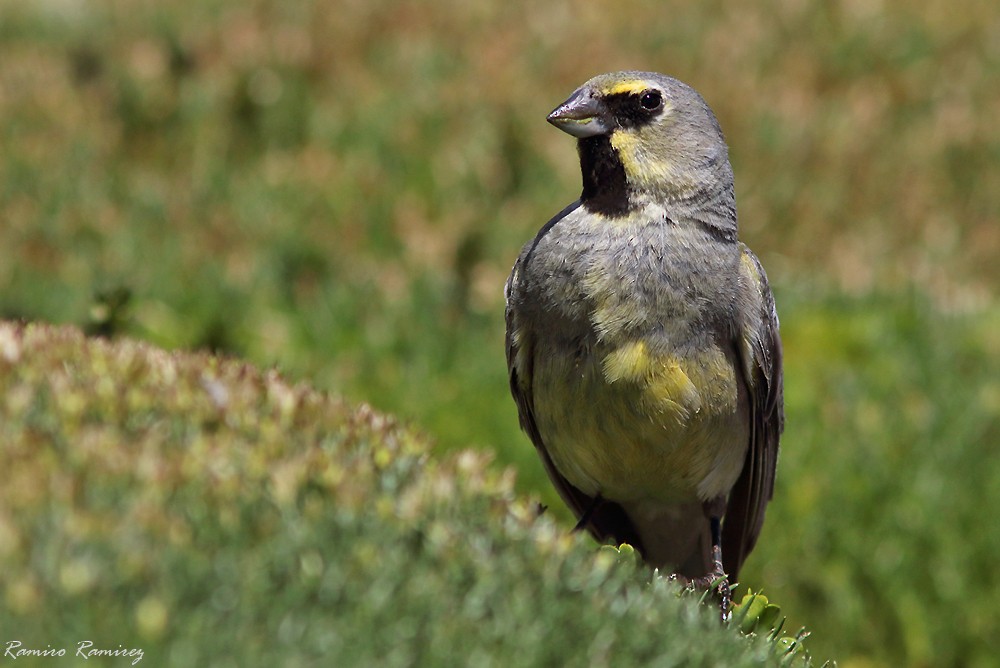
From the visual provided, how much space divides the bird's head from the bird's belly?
56cm

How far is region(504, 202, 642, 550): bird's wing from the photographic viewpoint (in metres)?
5.02

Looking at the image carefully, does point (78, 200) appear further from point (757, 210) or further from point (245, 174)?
point (757, 210)

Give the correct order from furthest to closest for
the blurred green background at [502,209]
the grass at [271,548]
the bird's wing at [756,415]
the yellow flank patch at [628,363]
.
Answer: the blurred green background at [502,209] → the bird's wing at [756,415] → the yellow flank patch at [628,363] → the grass at [271,548]

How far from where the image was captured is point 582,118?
4859 millimetres

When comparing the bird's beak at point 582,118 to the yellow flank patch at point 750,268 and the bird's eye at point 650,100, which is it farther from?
the yellow flank patch at point 750,268

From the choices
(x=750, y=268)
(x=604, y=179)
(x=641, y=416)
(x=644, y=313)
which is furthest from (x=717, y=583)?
(x=604, y=179)

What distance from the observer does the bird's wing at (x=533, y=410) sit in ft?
16.5

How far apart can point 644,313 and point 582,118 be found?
0.73 m

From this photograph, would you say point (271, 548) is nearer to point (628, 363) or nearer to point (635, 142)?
point (628, 363)

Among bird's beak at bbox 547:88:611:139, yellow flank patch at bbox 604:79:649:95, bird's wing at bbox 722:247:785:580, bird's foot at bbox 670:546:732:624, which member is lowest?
bird's foot at bbox 670:546:732:624

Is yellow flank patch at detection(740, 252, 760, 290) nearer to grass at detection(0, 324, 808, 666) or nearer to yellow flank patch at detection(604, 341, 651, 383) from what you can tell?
yellow flank patch at detection(604, 341, 651, 383)

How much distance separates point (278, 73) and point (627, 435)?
658 cm

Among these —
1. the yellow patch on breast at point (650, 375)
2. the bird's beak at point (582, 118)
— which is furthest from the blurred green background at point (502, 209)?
the yellow patch on breast at point (650, 375)

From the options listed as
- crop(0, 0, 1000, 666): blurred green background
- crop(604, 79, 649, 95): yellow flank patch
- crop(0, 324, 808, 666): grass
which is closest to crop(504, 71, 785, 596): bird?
crop(604, 79, 649, 95): yellow flank patch
